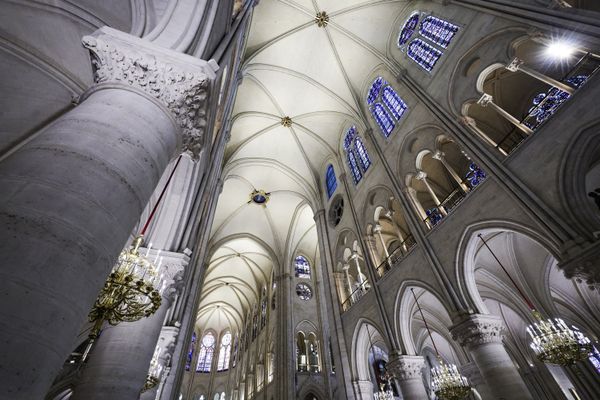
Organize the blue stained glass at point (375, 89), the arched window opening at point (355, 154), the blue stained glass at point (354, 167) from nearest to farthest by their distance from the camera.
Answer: the blue stained glass at point (375, 89), the arched window opening at point (355, 154), the blue stained glass at point (354, 167)

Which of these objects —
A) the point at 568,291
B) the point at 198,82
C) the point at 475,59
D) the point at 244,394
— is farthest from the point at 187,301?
the point at 244,394

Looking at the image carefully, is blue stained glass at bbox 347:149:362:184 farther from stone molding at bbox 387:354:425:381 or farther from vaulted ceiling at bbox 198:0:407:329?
stone molding at bbox 387:354:425:381

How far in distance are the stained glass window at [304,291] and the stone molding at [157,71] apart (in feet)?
61.5

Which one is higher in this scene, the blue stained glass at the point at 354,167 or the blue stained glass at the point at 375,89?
the blue stained glass at the point at 375,89

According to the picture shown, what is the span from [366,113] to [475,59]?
217 inches

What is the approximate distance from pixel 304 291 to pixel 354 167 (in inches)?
406

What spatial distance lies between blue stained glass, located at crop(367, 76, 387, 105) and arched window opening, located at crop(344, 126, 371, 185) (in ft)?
5.82

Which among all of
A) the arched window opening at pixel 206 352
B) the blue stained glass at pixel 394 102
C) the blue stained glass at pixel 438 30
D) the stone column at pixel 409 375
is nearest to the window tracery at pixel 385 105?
the blue stained glass at pixel 394 102

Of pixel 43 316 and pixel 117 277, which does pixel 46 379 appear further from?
pixel 117 277

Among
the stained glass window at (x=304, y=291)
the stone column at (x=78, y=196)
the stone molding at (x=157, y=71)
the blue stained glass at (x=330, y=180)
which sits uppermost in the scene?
the blue stained glass at (x=330, y=180)

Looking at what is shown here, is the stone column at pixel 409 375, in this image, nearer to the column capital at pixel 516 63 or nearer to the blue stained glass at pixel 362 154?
the blue stained glass at pixel 362 154

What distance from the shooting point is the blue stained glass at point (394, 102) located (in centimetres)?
1155

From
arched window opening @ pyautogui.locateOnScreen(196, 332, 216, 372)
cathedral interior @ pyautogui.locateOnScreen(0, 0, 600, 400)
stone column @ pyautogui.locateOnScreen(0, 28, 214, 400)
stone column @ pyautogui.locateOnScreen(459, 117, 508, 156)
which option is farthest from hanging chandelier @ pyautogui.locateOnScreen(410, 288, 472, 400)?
arched window opening @ pyautogui.locateOnScreen(196, 332, 216, 372)

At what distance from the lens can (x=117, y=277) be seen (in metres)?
3.75
